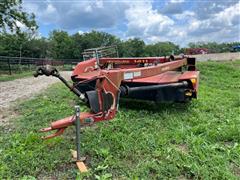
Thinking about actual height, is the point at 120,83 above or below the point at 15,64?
above

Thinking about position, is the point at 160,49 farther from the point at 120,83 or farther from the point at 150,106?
the point at 120,83

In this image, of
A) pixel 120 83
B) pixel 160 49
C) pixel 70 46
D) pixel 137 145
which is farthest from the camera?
pixel 70 46

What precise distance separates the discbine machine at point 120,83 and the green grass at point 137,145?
0.37m

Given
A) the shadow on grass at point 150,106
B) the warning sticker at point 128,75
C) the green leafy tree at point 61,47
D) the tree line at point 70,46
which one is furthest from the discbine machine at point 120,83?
the green leafy tree at point 61,47

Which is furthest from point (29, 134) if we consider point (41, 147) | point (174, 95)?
point (174, 95)

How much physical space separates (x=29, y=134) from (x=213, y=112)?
363 cm

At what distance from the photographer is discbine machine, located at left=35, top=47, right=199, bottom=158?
12.2ft

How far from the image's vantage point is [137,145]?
13.4 ft

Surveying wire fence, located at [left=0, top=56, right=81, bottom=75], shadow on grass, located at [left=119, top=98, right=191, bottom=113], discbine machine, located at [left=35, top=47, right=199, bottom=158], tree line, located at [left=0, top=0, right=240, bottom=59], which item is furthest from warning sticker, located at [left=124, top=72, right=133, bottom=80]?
tree line, located at [left=0, top=0, right=240, bottom=59]

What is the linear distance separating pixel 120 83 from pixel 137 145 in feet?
2.83

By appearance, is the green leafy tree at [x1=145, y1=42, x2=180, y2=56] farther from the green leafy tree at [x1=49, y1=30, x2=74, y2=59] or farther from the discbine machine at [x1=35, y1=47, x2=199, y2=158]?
the green leafy tree at [x1=49, y1=30, x2=74, y2=59]

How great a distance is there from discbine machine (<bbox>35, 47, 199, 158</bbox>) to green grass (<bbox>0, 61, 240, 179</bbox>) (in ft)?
1.23

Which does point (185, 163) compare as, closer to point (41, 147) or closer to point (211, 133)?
point (211, 133)

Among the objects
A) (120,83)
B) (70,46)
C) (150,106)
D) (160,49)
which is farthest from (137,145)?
(70,46)
